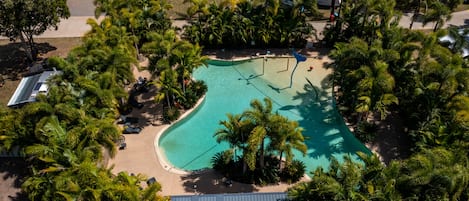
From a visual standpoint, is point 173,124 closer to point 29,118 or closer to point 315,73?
point 29,118

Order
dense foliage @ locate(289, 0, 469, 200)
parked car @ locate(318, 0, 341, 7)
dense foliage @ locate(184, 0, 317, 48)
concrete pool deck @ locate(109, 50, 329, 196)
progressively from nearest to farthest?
dense foliage @ locate(289, 0, 469, 200)
concrete pool deck @ locate(109, 50, 329, 196)
dense foliage @ locate(184, 0, 317, 48)
parked car @ locate(318, 0, 341, 7)

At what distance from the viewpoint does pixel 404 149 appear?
87.0 feet

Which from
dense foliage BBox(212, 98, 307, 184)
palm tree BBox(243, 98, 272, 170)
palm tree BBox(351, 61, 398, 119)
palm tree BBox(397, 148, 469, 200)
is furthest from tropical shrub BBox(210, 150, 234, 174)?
palm tree BBox(397, 148, 469, 200)

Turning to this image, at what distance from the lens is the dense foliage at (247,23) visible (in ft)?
114

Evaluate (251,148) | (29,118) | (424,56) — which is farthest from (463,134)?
(29,118)

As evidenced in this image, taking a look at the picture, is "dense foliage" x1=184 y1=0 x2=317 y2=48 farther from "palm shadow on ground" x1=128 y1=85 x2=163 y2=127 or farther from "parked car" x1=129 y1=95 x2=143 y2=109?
"parked car" x1=129 y1=95 x2=143 y2=109

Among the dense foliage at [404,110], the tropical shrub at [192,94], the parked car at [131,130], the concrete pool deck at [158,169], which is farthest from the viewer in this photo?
the tropical shrub at [192,94]

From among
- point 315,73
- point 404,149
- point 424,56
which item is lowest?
point 404,149

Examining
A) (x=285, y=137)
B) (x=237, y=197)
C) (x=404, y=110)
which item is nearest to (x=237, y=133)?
(x=285, y=137)

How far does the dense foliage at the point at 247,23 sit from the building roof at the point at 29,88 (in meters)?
12.7

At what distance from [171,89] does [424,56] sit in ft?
57.2

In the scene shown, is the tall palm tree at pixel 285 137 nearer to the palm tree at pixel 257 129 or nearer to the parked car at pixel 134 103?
the palm tree at pixel 257 129

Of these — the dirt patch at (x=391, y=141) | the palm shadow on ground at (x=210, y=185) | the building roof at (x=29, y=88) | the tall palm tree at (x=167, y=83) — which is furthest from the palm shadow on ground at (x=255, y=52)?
the palm shadow on ground at (x=210, y=185)

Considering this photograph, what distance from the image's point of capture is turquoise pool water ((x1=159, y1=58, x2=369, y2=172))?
87.8 feet
